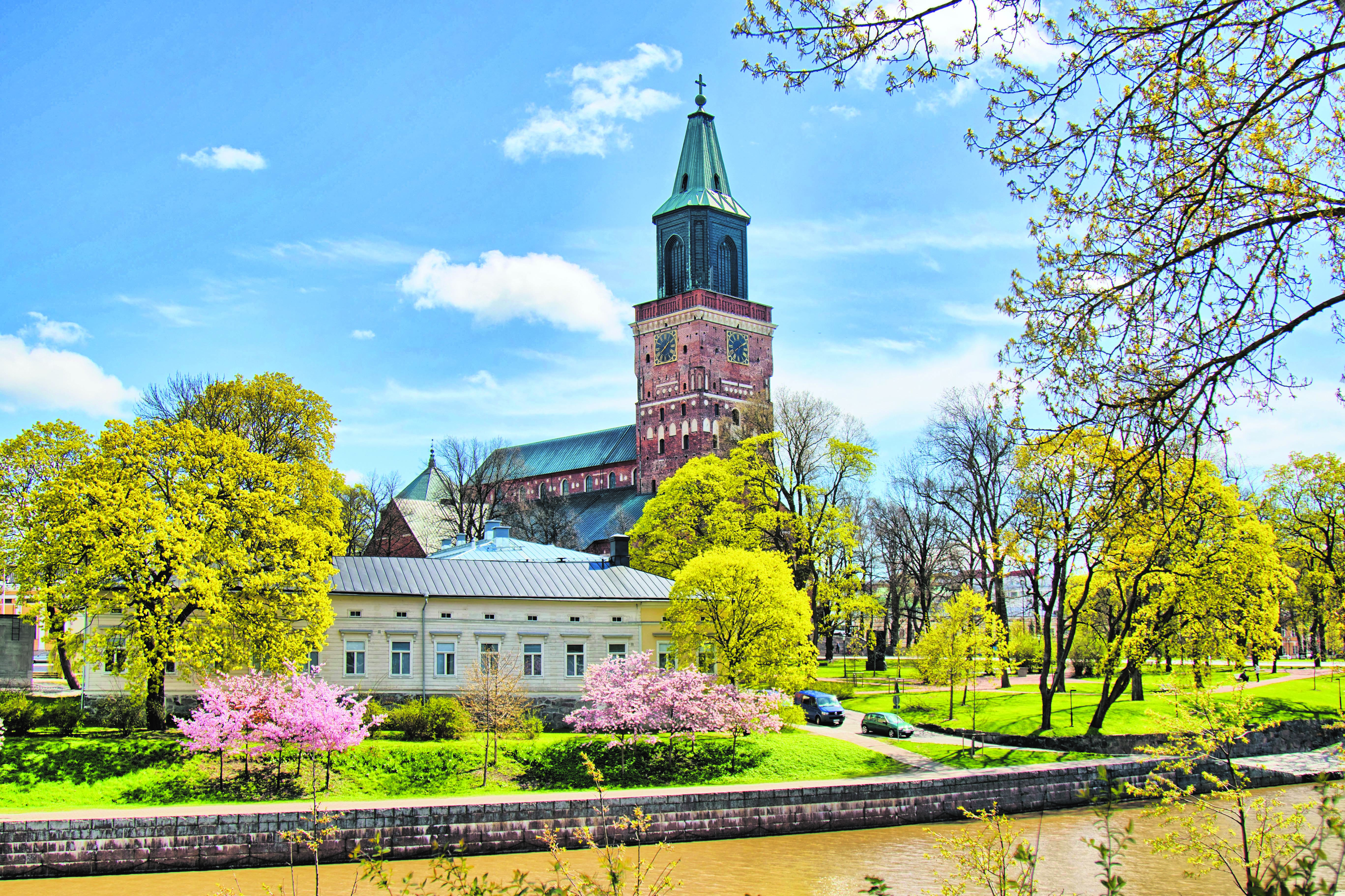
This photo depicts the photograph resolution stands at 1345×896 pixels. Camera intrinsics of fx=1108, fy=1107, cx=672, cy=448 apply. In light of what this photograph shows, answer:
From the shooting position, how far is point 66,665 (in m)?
37.4

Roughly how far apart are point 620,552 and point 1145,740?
779 inches

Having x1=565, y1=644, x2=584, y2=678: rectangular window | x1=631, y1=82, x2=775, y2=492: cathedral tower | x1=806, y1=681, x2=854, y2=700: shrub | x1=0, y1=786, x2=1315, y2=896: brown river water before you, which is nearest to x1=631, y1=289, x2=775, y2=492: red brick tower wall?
x1=631, y1=82, x2=775, y2=492: cathedral tower

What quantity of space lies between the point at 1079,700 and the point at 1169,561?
369 inches

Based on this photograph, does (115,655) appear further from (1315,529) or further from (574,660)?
(1315,529)

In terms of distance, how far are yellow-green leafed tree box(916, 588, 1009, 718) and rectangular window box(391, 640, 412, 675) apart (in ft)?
57.9

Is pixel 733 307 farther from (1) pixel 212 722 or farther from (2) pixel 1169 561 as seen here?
(1) pixel 212 722

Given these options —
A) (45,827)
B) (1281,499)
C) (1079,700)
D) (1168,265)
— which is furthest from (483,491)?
(1168,265)

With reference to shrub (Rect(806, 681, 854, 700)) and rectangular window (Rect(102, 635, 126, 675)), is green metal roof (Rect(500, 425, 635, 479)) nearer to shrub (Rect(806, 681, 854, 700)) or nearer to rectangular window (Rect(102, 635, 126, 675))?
shrub (Rect(806, 681, 854, 700))

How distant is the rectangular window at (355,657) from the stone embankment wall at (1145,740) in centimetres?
1925

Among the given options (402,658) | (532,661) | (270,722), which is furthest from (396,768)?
(532,661)

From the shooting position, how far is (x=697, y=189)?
3167 inches

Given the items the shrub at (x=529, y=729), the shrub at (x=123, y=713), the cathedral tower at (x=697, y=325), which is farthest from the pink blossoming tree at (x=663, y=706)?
the cathedral tower at (x=697, y=325)

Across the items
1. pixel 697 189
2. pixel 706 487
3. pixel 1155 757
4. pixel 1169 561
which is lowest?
pixel 1155 757

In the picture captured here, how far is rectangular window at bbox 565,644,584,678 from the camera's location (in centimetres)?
3741
